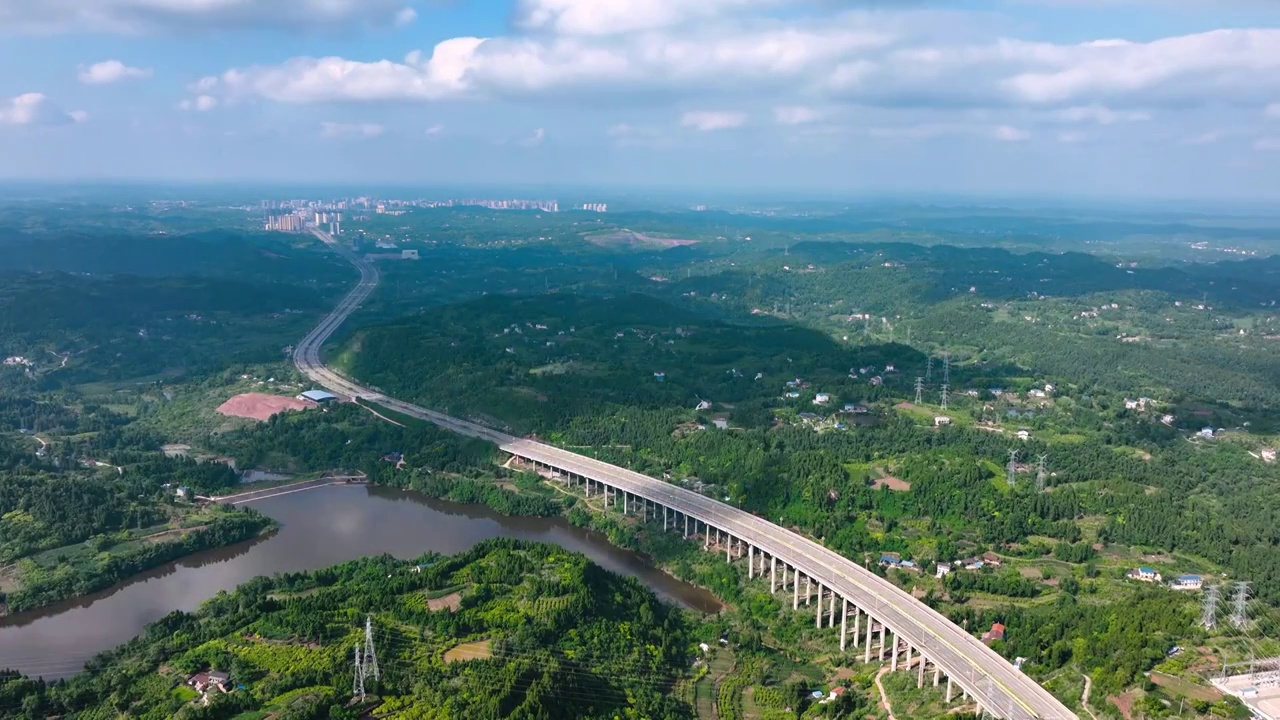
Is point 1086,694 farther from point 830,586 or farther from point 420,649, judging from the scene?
point 420,649

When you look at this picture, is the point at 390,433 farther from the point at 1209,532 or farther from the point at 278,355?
the point at 1209,532

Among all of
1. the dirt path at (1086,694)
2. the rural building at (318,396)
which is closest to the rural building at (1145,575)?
the dirt path at (1086,694)

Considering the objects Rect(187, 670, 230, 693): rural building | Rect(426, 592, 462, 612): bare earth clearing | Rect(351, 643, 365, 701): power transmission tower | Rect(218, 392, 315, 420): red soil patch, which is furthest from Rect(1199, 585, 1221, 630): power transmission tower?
Rect(218, 392, 315, 420): red soil patch

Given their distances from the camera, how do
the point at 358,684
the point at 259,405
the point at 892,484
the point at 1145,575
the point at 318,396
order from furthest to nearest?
the point at 318,396 < the point at 259,405 < the point at 892,484 < the point at 1145,575 < the point at 358,684

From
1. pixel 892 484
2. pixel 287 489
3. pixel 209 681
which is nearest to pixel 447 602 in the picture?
pixel 209 681

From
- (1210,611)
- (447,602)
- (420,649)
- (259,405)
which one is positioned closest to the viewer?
(420,649)
